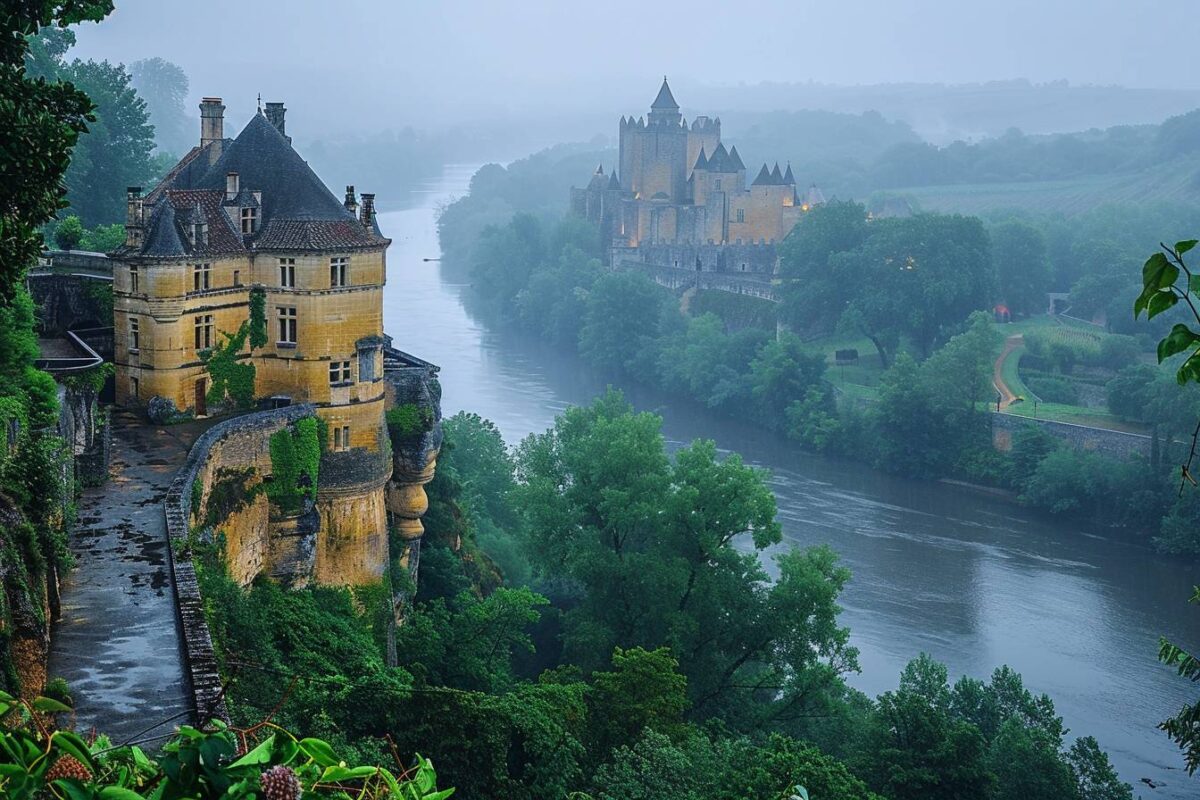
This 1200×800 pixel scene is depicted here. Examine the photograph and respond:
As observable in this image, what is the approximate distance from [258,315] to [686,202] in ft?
299

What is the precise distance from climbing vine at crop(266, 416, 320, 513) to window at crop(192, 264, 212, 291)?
3006mm

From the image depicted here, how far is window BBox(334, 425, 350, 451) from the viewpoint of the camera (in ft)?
92.2

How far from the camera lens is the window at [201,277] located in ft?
89.8

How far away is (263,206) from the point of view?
28453 millimetres

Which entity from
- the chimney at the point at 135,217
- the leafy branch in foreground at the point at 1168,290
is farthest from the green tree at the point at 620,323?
the leafy branch in foreground at the point at 1168,290

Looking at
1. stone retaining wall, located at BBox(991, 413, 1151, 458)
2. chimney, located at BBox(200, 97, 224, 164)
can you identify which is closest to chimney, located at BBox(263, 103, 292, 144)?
chimney, located at BBox(200, 97, 224, 164)

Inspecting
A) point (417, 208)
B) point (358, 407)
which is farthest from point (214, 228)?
point (417, 208)

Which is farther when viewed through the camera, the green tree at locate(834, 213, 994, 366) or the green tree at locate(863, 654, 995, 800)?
the green tree at locate(834, 213, 994, 366)

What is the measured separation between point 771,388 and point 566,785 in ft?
177

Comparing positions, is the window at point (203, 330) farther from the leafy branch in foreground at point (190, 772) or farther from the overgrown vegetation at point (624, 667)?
the leafy branch in foreground at point (190, 772)

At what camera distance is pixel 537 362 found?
296 ft

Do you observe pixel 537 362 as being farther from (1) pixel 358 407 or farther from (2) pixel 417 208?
(2) pixel 417 208

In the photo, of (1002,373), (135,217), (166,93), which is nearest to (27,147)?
(135,217)

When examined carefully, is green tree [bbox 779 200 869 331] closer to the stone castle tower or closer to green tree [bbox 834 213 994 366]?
green tree [bbox 834 213 994 366]
